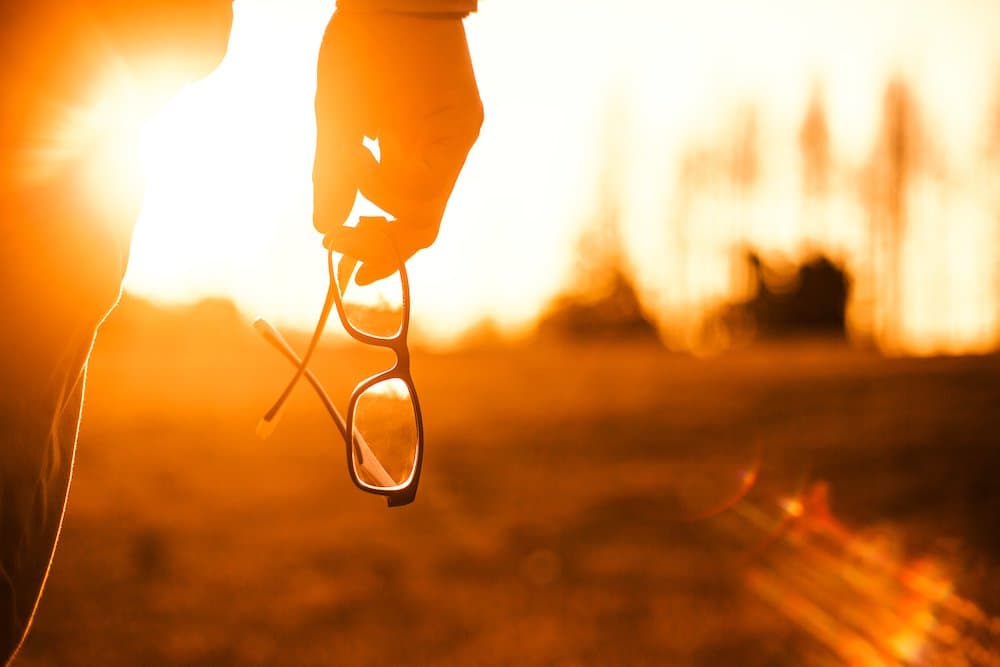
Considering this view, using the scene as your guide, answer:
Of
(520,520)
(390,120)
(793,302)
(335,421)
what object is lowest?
(793,302)

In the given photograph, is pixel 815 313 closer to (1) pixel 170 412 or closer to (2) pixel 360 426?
(1) pixel 170 412

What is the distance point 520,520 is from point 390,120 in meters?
6.72

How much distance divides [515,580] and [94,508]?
162 inches

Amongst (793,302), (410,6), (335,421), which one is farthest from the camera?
(793,302)

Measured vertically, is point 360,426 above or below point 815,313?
above

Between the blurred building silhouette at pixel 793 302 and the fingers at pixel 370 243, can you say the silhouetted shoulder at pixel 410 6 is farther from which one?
the blurred building silhouette at pixel 793 302

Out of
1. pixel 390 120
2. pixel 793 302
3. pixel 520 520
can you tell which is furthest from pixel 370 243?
pixel 793 302

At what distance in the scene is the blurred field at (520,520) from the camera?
521cm

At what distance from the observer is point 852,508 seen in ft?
25.9

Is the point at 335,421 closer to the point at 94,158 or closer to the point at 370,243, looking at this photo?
the point at 370,243

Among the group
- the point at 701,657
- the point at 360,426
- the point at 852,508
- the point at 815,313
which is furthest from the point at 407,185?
the point at 815,313

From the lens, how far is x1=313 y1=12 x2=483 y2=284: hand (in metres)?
1.49

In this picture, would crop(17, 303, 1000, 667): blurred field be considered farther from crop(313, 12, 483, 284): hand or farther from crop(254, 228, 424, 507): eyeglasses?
crop(313, 12, 483, 284): hand

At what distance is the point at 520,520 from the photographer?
313 inches
